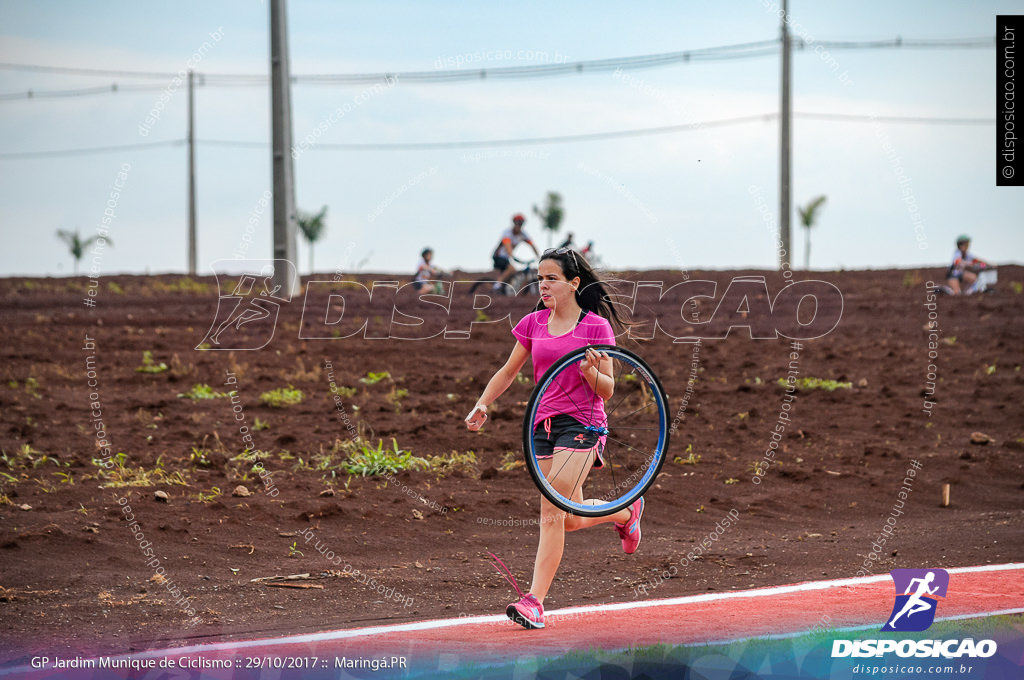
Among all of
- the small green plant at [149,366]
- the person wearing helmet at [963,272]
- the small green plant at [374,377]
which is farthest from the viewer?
the person wearing helmet at [963,272]

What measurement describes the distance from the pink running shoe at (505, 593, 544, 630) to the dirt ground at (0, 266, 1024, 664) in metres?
0.85

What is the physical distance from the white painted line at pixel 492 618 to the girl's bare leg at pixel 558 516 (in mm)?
561

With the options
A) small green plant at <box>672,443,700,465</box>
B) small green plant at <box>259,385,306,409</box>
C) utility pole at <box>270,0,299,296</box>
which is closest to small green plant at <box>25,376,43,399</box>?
small green plant at <box>259,385,306,409</box>

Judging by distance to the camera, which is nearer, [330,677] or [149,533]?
[330,677]

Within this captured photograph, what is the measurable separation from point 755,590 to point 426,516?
134 inches

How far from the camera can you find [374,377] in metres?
15.3

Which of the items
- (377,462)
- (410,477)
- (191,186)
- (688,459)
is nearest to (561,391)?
(410,477)

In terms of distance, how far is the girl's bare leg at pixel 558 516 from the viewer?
619 cm

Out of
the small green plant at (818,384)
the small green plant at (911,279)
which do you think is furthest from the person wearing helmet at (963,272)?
the small green plant at (818,384)

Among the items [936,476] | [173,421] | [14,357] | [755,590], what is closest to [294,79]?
[14,357]

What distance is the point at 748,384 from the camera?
49.8 ft

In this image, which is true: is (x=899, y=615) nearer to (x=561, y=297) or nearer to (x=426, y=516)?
(x=561, y=297)

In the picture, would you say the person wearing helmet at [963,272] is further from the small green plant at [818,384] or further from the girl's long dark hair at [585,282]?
the girl's long dark hair at [585,282]

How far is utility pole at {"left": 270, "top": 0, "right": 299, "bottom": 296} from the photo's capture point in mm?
18266
